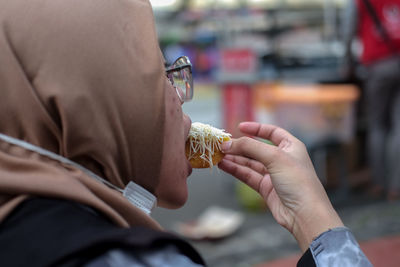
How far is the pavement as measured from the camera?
11.6 ft

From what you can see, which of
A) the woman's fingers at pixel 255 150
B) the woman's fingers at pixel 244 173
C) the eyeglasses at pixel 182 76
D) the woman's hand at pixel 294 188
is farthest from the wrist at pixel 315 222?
the eyeglasses at pixel 182 76

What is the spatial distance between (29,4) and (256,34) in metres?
5.30

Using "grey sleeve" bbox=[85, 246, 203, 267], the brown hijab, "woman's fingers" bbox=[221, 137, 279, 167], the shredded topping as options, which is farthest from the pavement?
"grey sleeve" bbox=[85, 246, 203, 267]

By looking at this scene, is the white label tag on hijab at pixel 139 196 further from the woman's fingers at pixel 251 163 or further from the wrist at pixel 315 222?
the woman's fingers at pixel 251 163

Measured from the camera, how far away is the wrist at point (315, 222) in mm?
1392

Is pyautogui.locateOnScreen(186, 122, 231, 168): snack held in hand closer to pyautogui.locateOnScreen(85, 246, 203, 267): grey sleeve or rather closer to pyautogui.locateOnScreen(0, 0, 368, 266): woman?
pyautogui.locateOnScreen(0, 0, 368, 266): woman

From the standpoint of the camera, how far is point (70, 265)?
853mm

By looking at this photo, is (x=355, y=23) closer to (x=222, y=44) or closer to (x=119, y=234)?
(x=222, y=44)

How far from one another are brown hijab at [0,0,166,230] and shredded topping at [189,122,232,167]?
1.73ft

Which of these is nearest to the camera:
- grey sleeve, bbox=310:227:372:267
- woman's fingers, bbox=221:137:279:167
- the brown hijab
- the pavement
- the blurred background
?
the brown hijab

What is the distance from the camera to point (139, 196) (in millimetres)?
1293

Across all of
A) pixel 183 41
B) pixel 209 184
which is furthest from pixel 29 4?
pixel 183 41

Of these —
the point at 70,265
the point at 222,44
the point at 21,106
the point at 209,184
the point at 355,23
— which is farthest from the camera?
the point at 209,184

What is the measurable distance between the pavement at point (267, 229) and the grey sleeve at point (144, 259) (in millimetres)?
2576
